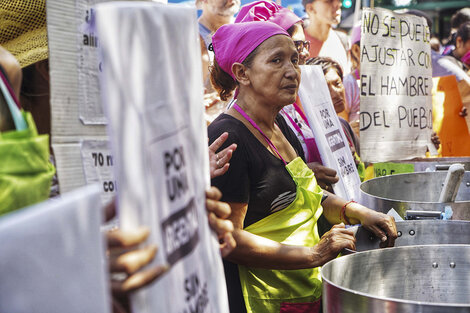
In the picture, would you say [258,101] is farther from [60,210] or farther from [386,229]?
[60,210]

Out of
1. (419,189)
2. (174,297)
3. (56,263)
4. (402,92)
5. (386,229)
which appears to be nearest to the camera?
(56,263)

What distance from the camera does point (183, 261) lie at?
1.18 metres

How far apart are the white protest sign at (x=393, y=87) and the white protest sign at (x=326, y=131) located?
1.55 ft

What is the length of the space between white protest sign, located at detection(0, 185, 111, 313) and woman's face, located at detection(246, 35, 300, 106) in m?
1.58

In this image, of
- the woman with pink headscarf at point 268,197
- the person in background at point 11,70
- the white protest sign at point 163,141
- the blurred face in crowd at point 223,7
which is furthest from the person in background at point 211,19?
the white protest sign at point 163,141

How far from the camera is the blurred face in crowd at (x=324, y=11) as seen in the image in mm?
5668

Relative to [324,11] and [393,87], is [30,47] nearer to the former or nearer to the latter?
[393,87]

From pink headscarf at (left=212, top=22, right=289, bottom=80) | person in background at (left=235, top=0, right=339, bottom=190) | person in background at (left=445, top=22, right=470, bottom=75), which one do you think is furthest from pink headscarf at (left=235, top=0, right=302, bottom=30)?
person in background at (left=445, top=22, right=470, bottom=75)

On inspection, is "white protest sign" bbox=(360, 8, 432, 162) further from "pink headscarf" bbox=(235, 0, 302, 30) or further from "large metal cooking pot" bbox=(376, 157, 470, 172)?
"pink headscarf" bbox=(235, 0, 302, 30)


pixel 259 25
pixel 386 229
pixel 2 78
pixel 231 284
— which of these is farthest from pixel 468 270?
pixel 2 78

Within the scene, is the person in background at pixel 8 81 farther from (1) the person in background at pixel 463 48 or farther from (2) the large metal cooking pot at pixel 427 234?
(1) the person in background at pixel 463 48

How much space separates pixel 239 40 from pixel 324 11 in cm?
340

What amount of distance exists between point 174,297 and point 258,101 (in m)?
1.46

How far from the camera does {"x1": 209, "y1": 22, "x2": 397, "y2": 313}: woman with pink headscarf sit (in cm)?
218
